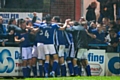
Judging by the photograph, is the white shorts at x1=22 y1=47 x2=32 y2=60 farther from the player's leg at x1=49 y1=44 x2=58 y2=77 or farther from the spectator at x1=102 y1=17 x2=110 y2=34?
the spectator at x1=102 y1=17 x2=110 y2=34

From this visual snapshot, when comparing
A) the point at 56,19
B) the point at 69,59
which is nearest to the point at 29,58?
the point at 69,59

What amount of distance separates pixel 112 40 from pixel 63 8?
6.64 feet

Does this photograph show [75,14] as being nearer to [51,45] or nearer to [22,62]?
[51,45]

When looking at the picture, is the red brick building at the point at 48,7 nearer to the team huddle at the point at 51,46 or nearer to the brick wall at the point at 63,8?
the brick wall at the point at 63,8

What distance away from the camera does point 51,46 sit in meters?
17.0

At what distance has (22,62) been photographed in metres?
17.1

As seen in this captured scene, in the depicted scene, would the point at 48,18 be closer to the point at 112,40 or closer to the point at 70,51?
the point at 70,51

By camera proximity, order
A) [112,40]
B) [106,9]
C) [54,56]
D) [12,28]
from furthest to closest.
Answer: [112,40], [106,9], [54,56], [12,28]

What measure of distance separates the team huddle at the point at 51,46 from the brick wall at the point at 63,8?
167 mm

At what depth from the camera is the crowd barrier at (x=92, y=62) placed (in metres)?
17.1

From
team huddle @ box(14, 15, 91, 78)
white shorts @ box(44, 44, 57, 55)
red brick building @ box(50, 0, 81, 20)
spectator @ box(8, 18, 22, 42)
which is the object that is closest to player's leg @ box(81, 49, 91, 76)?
team huddle @ box(14, 15, 91, 78)

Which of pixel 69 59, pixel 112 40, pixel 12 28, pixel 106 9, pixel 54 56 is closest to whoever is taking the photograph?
pixel 12 28

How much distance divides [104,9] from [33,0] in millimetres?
2415

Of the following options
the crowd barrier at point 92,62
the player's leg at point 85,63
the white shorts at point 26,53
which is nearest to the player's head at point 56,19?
the white shorts at point 26,53
